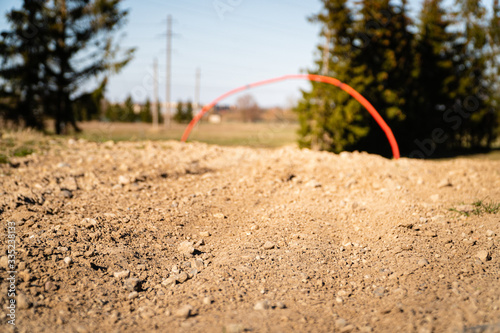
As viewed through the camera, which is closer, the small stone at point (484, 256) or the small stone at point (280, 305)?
the small stone at point (280, 305)

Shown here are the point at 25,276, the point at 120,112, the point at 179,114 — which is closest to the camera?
the point at 25,276

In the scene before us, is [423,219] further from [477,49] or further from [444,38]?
[477,49]

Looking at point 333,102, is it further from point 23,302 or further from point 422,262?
point 23,302

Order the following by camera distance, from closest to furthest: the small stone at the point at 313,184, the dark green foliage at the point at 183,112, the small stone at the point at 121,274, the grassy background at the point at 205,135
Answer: the small stone at the point at 121,274 → the small stone at the point at 313,184 → the grassy background at the point at 205,135 → the dark green foliage at the point at 183,112

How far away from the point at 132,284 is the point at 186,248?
758mm

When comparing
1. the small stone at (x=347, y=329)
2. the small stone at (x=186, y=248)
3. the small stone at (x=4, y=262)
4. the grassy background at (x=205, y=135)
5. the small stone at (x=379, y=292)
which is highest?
the grassy background at (x=205, y=135)

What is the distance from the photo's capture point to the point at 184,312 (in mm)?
2490

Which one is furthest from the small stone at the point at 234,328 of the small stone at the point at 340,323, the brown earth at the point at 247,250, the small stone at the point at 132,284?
the small stone at the point at 132,284

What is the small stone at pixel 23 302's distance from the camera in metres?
2.45

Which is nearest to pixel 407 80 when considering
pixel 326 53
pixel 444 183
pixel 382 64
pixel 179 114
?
pixel 382 64

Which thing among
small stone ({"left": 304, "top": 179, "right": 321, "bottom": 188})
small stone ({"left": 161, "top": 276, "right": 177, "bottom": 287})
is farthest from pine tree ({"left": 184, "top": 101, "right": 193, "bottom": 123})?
small stone ({"left": 161, "top": 276, "right": 177, "bottom": 287})

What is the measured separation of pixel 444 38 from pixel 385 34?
5.35 meters

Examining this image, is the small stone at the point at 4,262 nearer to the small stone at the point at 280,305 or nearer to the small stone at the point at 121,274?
the small stone at the point at 121,274

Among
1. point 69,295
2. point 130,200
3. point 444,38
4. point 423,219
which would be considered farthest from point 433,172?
point 444,38
